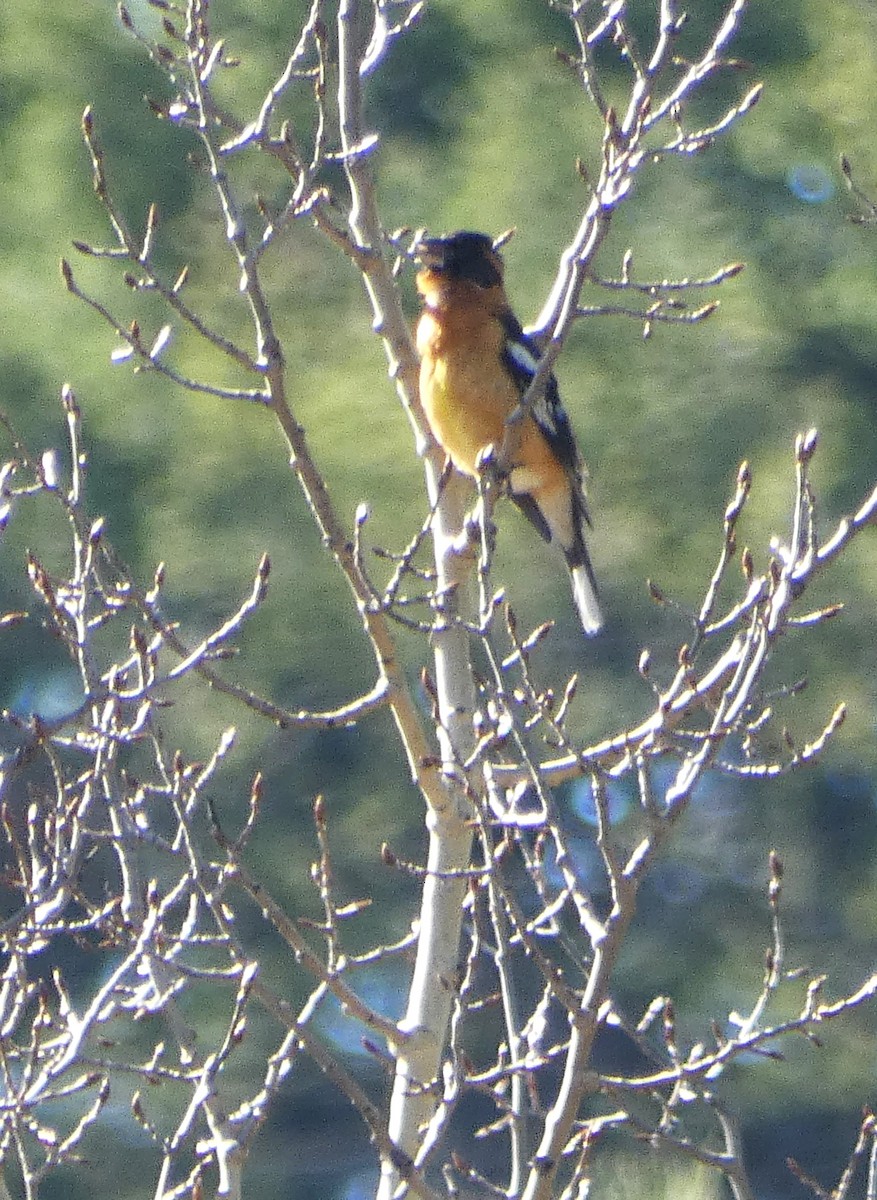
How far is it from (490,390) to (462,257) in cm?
39

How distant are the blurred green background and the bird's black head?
63cm

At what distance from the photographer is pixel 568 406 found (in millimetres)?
5176

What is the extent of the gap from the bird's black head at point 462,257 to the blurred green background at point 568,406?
633mm

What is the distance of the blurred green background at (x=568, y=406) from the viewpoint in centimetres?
506

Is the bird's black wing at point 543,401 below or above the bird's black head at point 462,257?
below

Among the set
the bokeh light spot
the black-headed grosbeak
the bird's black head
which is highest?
the bokeh light spot

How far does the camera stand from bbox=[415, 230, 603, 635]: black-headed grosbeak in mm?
4254

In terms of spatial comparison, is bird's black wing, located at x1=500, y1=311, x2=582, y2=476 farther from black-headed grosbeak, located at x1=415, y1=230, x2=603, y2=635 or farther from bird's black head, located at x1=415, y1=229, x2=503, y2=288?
bird's black head, located at x1=415, y1=229, x2=503, y2=288

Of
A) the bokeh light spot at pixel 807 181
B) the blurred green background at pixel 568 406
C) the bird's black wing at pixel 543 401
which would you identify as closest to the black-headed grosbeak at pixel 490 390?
the bird's black wing at pixel 543 401

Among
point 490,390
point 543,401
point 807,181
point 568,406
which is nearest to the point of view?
point 490,390

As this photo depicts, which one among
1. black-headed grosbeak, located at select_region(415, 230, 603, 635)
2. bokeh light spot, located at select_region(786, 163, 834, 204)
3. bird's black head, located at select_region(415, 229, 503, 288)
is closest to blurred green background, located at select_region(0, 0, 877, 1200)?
bokeh light spot, located at select_region(786, 163, 834, 204)

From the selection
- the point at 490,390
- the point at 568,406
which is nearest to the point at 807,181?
the point at 568,406

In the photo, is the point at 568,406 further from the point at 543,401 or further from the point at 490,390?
the point at 490,390

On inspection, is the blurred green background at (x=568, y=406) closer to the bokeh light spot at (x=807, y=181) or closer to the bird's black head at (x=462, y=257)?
the bokeh light spot at (x=807, y=181)
